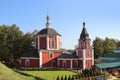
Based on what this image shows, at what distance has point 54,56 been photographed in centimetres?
5016

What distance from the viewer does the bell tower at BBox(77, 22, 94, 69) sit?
49.2 m

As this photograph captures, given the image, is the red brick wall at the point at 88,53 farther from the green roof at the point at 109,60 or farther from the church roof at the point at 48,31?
the green roof at the point at 109,60

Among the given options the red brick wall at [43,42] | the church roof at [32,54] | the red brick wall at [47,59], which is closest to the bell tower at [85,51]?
the red brick wall at [47,59]

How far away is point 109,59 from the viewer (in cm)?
5869

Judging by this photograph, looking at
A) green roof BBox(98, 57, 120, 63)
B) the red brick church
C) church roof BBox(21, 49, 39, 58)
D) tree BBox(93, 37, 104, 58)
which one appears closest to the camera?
the red brick church

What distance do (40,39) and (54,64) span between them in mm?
5278

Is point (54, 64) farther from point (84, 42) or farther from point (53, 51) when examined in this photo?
point (84, 42)

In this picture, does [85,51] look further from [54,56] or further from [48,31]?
[48,31]

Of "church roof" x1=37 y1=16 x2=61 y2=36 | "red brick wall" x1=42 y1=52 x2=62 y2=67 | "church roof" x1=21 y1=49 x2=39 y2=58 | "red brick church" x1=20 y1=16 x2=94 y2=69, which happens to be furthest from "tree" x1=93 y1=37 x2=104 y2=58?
"church roof" x1=21 y1=49 x2=39 y2=58

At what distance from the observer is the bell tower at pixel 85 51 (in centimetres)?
4925

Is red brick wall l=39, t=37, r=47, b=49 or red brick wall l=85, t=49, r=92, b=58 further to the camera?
red brick wall l=39, t=37, r=47, b=49

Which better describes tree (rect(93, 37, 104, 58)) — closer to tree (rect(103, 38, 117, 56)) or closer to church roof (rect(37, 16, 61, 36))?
tree (rect(103, 38, 117, 56))

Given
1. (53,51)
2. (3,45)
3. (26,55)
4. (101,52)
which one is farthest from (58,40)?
(101,52)

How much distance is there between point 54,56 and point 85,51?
5663 millimetres
